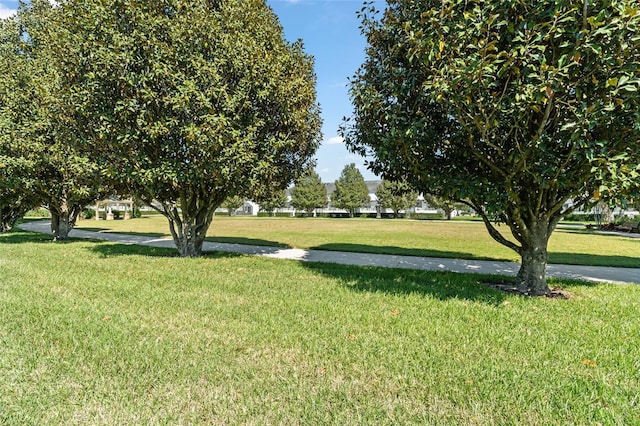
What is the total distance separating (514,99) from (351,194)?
57.6m

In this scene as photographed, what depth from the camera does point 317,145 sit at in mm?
12094

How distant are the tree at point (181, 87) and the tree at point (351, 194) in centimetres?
5255

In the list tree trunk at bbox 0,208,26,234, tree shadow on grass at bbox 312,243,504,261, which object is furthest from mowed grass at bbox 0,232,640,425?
tree trunk at bbox 0,208,26,234

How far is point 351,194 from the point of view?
62375 mm

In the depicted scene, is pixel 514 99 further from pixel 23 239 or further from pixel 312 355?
pixel 23 239

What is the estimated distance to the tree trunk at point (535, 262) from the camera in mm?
6551

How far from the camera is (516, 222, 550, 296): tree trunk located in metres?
6.55

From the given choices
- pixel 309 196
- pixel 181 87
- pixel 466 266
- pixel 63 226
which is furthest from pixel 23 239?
pixel 309 196

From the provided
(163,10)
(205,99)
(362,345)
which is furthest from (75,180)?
(362,345)

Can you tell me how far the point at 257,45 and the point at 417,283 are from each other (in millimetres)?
7240

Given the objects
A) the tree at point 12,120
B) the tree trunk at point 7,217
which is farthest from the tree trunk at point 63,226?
the tree trunk at point 7,217

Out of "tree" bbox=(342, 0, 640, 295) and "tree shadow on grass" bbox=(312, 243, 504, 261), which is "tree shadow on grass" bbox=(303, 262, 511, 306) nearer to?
"tree" bbox=(342, 0, 640, 295)

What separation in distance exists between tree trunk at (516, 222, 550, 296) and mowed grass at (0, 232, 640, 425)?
0.76m

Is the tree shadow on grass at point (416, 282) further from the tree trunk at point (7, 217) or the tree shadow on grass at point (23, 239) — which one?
the tree trunk at point (7, 217)
